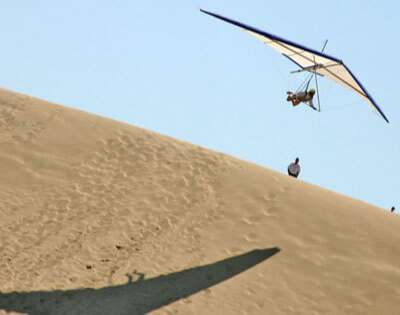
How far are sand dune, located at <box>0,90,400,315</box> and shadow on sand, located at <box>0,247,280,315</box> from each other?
38mm

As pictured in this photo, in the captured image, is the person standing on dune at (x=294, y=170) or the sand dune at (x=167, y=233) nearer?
the sand dune at (x=167, y=233)

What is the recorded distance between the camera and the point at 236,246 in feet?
59.0

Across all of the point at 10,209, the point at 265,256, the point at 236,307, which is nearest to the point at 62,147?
the point at 10,209

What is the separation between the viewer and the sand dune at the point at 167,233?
15.4 m

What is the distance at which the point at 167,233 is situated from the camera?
18.2 metres

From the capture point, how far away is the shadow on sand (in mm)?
14164

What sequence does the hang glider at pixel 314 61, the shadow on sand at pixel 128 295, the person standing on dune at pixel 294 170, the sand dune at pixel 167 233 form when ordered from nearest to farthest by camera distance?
the shadow on sand at pixel 128 295
the sand dune at pixel 167 233
the hang glider at pixel 314 61
the person standing on dune at pixel 294 170

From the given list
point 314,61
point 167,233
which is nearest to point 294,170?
point 314,61

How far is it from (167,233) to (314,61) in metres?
8.52

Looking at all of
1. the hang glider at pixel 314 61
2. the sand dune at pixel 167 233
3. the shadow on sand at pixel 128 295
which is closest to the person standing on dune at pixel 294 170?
the sand dune at pixel 167 233

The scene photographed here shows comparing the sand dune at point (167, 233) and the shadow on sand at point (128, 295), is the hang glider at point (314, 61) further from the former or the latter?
the shadow on sand at point (128, 295)

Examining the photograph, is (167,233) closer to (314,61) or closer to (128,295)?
(128,295)

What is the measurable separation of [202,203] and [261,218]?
1761mm

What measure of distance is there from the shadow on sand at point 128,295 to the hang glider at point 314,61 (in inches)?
293
